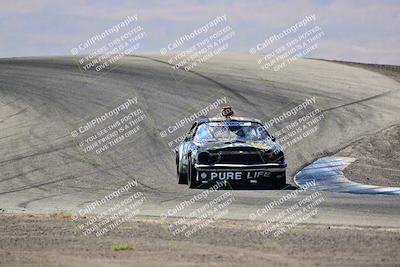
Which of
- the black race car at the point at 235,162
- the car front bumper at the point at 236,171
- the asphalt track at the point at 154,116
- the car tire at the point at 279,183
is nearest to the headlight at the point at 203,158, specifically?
the black race car at the point at 235,162

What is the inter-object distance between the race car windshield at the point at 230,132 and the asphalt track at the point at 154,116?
3.60 feet

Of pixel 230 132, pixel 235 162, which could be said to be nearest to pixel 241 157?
pixel 235 162

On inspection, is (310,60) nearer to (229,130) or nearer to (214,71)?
(214,71)

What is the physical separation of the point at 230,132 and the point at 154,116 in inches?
259

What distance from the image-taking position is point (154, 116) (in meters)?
22.8

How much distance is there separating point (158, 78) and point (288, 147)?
8.80m

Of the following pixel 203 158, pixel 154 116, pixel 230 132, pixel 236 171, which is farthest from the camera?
pixel 154 116

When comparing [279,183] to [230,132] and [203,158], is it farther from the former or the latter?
[230,132]

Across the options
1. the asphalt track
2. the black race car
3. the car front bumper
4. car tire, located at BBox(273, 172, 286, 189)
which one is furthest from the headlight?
car tire, located at BBox(273, 172, 286, 189)

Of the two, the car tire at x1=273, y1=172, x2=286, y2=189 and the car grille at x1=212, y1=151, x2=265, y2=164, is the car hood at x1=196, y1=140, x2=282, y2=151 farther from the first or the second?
the car tire at x1=273, y1=172, x2=286, y2=189

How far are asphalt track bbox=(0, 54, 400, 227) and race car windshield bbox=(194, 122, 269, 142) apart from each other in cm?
110

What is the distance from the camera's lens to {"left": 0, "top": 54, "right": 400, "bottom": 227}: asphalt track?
44.3ft

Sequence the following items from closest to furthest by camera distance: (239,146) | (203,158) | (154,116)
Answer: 1. (203,158)
2. (239,146)
3. (154,116)

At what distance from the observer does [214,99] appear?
26.2m
